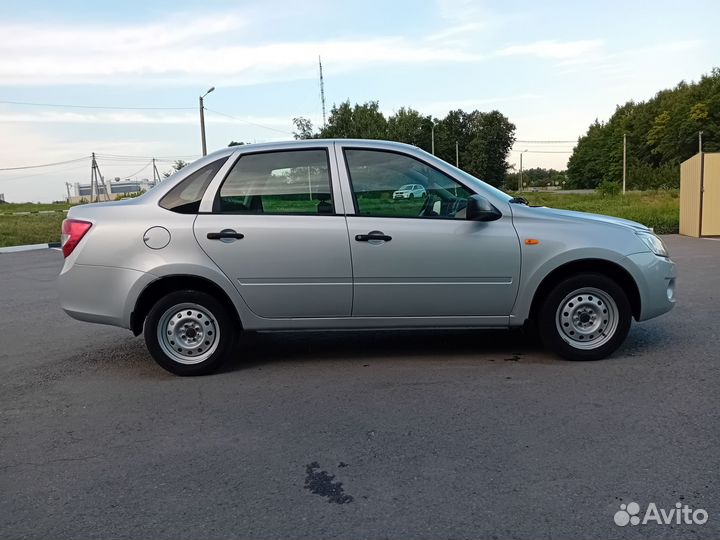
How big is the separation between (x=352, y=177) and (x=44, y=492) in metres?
3.07

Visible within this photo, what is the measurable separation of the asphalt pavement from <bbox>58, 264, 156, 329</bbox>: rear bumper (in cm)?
55

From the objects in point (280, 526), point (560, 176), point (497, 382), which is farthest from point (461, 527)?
point (560, 176)

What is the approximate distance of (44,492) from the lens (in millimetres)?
3146

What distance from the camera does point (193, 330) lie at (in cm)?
502

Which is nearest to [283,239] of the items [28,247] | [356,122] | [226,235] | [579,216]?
[226,235]

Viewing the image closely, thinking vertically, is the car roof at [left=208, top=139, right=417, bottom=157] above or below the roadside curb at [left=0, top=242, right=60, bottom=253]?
above

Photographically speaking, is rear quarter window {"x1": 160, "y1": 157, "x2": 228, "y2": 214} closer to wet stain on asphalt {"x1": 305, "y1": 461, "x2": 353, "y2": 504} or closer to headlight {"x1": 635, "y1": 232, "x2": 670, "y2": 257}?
Result: wet stain on asphalt {"x1": 305, "y1": 461, "x2": 353, "y2": 504}

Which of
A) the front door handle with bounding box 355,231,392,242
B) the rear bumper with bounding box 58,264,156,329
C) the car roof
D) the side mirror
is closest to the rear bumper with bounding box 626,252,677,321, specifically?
the side mirror

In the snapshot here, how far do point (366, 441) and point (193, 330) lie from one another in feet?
6.65

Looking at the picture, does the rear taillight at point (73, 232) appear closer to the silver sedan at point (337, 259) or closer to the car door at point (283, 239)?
the silver sedan at point (337, 259)

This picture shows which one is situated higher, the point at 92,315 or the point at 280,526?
the point at 92,315

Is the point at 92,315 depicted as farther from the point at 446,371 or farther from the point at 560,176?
the point at 560,176

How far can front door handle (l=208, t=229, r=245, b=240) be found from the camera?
192 inches

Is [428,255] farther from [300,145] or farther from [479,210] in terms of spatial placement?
[300,145]
